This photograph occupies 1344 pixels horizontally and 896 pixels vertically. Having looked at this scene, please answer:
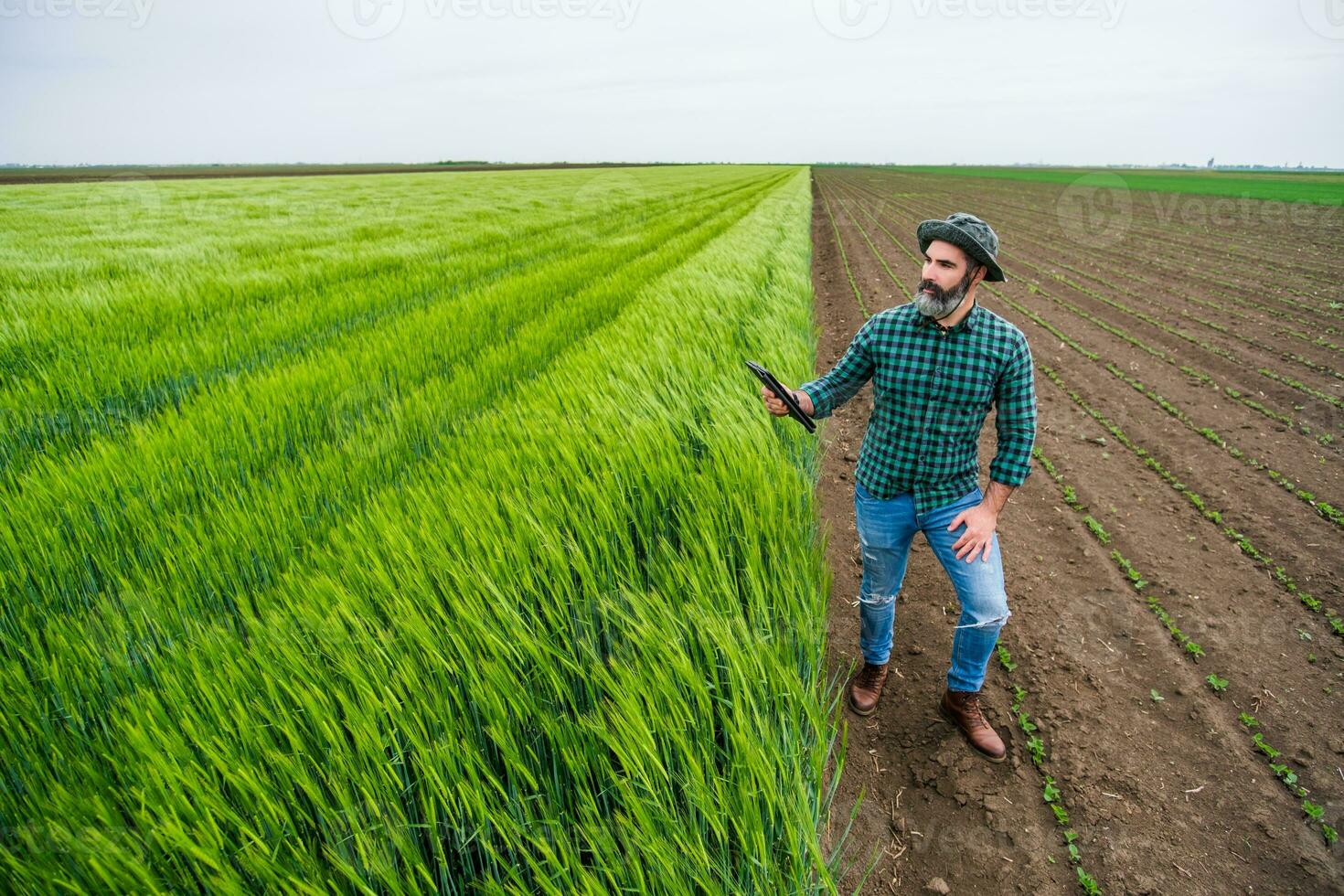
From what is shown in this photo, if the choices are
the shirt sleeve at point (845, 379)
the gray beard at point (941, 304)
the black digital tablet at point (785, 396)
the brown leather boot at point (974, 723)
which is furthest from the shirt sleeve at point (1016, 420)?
the brown leather boot at point (974, 723)

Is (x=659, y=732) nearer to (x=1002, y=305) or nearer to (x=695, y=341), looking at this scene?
(x=695, y=341)

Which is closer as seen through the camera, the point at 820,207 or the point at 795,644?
the point at 795,644

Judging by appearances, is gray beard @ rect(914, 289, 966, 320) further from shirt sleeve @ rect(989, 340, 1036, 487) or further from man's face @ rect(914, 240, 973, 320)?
shirt sleeve @ rect(989, 340, 1036, 487)

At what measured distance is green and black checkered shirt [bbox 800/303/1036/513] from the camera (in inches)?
73.4

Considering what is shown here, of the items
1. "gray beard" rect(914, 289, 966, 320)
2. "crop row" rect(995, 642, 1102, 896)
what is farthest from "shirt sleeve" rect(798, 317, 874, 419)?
"crop row" rect(995, 642, 1102, 896)

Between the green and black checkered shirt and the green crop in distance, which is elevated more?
the green and black checkered shirt

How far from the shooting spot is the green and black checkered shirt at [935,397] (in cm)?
186

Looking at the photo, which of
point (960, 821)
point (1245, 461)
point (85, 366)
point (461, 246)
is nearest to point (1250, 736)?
point (960, 821)

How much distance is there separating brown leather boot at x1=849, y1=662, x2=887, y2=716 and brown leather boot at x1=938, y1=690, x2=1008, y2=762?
0.25 metres

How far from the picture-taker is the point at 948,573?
2.10m

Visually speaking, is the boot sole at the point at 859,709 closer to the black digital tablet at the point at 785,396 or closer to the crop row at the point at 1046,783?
the crop row at the point at 1046,783

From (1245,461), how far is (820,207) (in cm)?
2632

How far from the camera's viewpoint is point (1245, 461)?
4469 millimetres

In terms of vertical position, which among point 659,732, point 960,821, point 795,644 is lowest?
point 960,821
